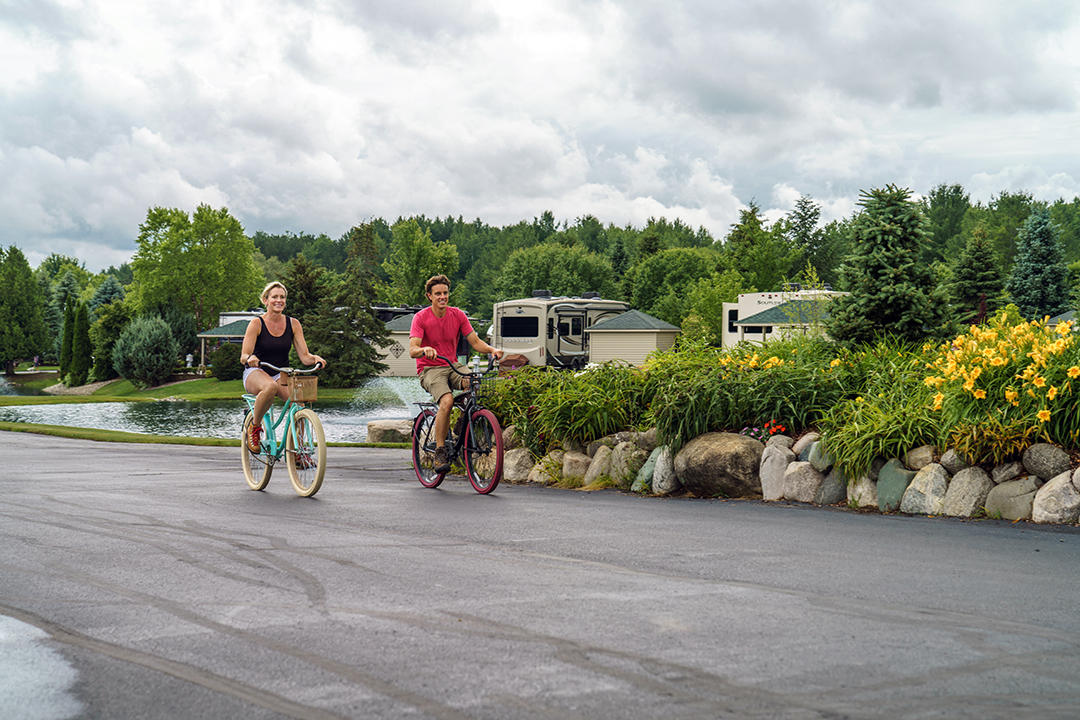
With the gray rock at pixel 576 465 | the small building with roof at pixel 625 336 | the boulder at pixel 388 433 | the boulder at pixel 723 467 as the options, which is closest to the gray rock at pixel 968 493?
the boulder at pixel 723 467

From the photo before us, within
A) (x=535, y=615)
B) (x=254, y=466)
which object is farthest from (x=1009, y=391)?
(x=254, y=466)

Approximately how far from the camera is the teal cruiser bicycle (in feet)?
29.1

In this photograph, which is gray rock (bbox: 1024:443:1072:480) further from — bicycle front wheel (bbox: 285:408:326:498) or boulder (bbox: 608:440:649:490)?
bicycle front wheel (bbox: 285:408:326:498)

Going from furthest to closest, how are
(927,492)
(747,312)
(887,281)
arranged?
A: (747,312) → (887,281) → (927,492)

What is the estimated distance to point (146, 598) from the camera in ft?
15.5

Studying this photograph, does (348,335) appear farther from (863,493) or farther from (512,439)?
(863,493)

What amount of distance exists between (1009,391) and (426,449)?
5.58m

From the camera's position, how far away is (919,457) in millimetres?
7641

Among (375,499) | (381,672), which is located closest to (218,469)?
(375,499)

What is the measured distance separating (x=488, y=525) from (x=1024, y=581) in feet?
12.1

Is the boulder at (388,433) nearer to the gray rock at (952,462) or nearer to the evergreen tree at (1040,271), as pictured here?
the gray rock at (952,462)

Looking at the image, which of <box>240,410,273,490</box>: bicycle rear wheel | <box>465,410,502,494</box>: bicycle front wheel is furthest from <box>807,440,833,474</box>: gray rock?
<box>240,410,273,490</box>: bicycle rear wheel

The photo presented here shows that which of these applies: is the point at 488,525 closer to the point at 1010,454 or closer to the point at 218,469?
the point at 1010,454

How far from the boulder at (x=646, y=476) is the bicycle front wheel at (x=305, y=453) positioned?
3.12m
